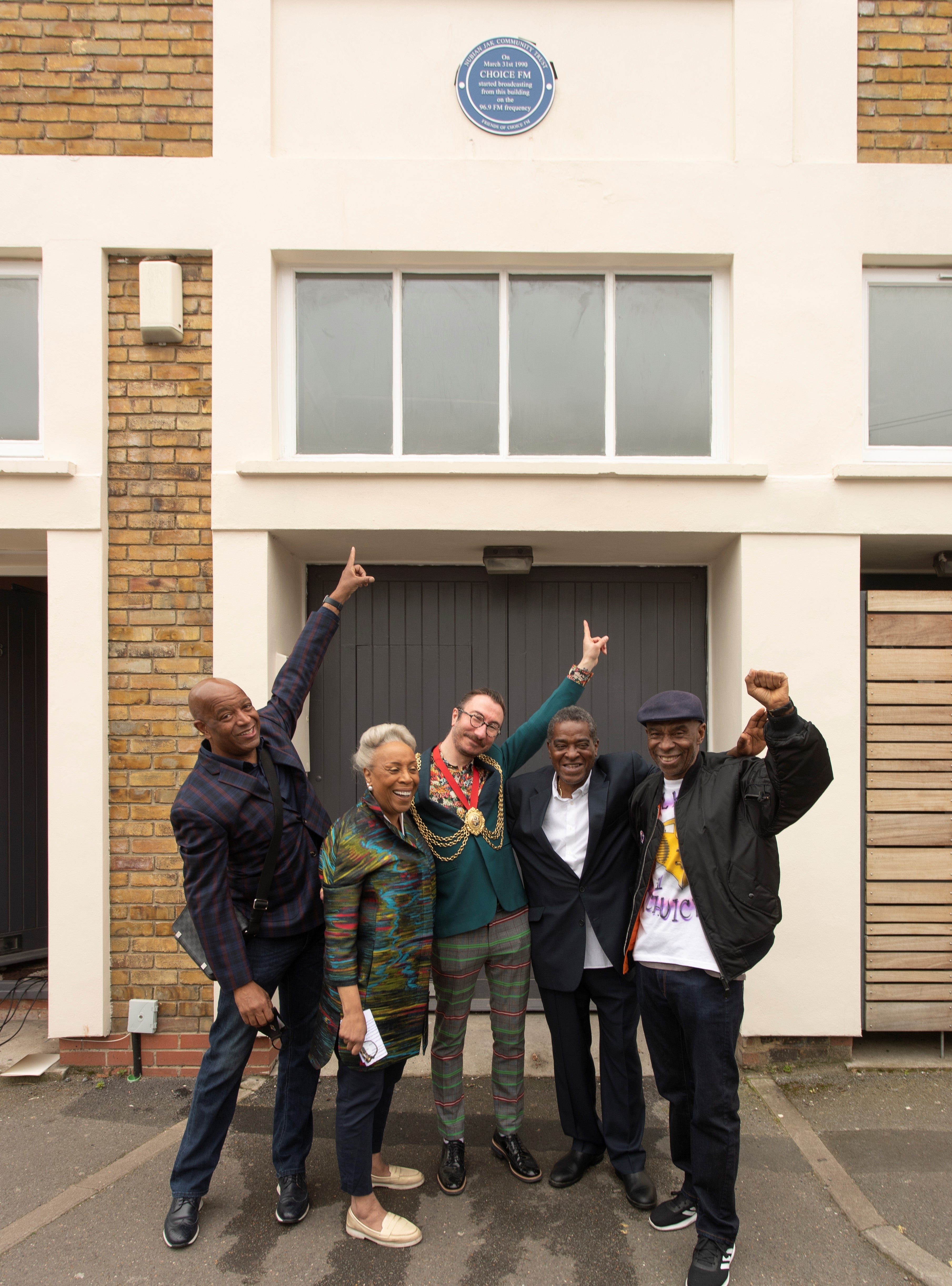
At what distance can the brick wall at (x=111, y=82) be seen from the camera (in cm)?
427

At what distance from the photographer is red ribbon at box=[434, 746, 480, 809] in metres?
3.16

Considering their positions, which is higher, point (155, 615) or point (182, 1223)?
point (155, 615)

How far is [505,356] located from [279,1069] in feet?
12.0

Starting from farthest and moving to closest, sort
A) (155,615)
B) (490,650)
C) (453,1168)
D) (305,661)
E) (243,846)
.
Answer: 1. (490,650)
2. (155,615)
3. (305,661)
4. (453,1168)
5. (243,846)

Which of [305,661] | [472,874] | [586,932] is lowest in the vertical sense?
[586,932]

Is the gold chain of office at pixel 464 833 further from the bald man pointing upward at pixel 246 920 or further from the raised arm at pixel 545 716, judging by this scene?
the bald man pointing upward at pixel 246 920

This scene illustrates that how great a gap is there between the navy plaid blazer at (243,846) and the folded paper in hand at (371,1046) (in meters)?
0.44

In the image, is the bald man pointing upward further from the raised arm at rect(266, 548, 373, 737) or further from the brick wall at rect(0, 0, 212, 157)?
the brick wall at rect(0, 0, 212, 157)

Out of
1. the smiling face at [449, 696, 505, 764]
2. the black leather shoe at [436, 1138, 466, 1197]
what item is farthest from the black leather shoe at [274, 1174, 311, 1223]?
the smiling face at [449, 696, 505, 764]

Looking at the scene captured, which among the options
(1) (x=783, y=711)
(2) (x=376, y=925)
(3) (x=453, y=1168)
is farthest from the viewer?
(3) (x=453, y=1168)

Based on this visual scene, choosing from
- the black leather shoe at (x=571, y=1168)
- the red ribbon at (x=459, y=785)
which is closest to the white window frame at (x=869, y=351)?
the red ribbon at (x=459, y=785)

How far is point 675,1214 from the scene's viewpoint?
2977 millimetres

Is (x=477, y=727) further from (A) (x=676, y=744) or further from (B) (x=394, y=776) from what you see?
(A) (x=676, y=744)

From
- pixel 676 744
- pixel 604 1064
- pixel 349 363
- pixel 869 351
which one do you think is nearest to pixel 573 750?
pixel 676 744
